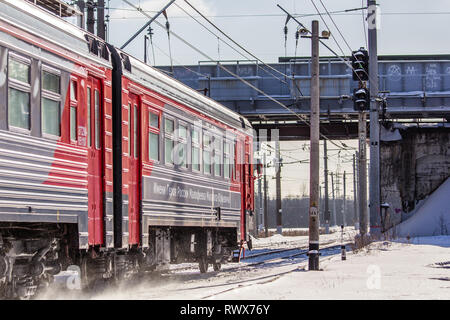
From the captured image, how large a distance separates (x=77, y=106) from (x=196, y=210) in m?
6.27

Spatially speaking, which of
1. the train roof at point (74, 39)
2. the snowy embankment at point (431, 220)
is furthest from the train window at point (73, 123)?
the snowy embankment at point (431, 220)

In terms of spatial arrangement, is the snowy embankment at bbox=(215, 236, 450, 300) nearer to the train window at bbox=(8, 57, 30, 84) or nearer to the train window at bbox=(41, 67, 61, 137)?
the train window at bbox=(41, 67, 61, 137)

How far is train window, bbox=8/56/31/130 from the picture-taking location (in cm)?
1065

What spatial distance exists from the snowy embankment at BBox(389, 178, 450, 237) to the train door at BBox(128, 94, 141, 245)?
32955mm

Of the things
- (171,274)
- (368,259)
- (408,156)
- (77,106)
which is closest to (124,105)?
(77,106)

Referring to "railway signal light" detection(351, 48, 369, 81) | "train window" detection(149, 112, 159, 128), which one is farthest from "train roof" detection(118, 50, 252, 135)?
"railway signal light" detection(351, 48, 369, 81)

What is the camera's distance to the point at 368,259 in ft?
84.1

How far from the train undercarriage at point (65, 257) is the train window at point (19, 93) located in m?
1.33

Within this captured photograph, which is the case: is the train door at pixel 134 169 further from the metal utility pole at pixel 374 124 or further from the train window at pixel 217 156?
the metal utility pole at pixel 374 124

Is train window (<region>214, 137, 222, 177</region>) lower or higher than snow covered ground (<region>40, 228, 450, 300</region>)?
higher

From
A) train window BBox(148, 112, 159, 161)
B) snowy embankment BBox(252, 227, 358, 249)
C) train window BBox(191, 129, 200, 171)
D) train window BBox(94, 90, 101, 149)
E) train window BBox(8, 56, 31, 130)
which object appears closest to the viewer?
train window BBox(8, 56, 31, 130)

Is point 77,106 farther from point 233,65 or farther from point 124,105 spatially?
point 233,65

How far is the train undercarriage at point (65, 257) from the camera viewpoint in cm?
1131

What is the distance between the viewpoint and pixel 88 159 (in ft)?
41.4
